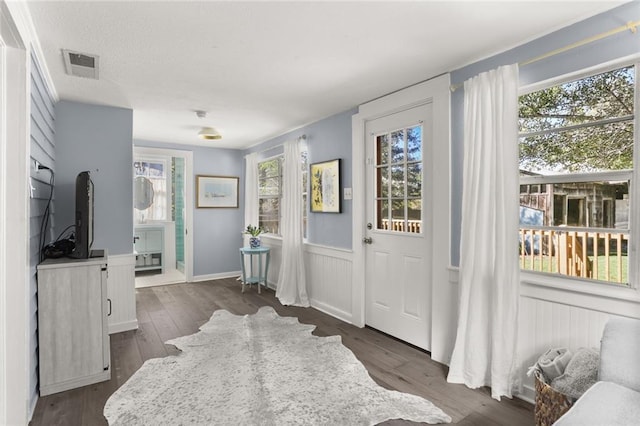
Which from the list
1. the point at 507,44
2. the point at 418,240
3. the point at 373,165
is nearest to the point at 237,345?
the point at 418,240

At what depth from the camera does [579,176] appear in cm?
209

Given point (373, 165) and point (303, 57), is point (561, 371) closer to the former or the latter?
point (373, 165)

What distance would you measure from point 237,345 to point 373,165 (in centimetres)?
219

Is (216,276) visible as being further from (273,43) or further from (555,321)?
(555,321)

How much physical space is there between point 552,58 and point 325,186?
2532 millimetres

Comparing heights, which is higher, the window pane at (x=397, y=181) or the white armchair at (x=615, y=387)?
the window pane at (x=397, y=181)

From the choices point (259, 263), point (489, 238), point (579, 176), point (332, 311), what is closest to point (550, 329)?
point (489, 238)

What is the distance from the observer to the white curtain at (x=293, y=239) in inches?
177

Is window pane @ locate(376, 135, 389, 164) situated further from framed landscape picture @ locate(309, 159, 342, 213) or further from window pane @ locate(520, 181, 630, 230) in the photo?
window pane @ locate(520, 181, 630, 230)

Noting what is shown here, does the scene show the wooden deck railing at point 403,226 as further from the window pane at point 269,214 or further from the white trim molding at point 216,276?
the white trim molding at point 216,276

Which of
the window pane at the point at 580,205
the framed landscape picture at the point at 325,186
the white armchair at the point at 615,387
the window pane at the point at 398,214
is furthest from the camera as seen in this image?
the framed landscape picture at the point at 325,186

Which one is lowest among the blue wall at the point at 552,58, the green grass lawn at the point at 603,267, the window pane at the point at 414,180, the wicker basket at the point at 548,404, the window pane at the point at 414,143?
the wicker basket at the point at 548,404

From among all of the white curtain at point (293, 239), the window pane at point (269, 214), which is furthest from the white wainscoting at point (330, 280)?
the window pane at point (269, 214)

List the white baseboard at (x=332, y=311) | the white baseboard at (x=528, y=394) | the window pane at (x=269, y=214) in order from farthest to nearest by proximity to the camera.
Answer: the window pane at (x=269, y=214)
the white baseboard at (x=332, y=311)
the white baseboard at (x=528, y=394)
